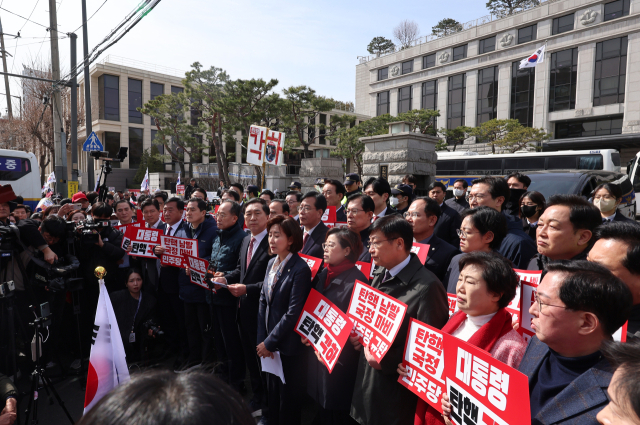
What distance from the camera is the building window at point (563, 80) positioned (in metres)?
28.7

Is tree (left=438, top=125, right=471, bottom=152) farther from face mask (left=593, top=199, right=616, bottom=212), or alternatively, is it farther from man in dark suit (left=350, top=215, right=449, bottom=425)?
man in dark suit (left=350, top=215, right=449, bottom=425)

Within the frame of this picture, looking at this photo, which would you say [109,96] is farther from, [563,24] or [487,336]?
Result: [487,336]

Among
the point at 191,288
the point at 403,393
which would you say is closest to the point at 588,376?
the point at 403,393

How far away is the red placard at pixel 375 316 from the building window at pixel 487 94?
117 feet

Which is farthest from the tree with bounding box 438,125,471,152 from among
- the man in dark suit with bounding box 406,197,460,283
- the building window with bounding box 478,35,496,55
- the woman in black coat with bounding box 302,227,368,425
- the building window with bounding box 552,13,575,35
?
the woman in black coat with bounding box 302,227,368,425

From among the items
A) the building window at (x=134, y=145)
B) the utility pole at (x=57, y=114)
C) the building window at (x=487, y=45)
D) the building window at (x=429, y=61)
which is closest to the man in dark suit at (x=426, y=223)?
the utility pole at (x=57, y=114)

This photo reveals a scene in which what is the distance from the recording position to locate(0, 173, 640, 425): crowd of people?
133 centimetres

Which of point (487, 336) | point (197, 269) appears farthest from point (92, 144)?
point (487, 336)

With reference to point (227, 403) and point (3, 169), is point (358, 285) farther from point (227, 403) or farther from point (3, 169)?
point (3, 169)

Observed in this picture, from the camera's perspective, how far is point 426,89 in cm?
3909

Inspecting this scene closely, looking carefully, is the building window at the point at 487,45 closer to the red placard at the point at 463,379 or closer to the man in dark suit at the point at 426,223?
the man in dark suit at the point at 426,223

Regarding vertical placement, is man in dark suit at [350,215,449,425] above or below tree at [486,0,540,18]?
below

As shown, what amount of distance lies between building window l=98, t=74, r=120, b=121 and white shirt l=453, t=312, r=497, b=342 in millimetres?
44088

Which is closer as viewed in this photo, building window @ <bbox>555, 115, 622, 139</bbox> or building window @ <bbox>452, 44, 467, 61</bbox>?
building window @ <bbox>555, 115, 622, 139</bbox>
